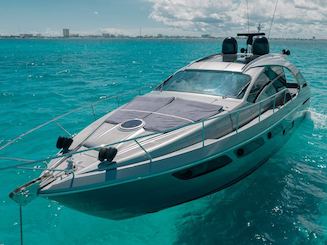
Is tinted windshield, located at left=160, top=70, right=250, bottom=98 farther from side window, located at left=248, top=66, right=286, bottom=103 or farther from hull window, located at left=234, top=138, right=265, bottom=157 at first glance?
hull window, located at left=234, top=138, right=265, bottom=157

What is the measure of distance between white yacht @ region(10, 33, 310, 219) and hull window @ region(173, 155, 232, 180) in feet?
0.07

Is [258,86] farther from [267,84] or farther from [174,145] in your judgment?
[174,145]

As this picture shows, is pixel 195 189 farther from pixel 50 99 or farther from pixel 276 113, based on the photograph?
pixel 50 99

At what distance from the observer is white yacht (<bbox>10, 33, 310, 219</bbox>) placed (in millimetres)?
5129

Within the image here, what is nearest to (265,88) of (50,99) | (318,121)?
(318,121)

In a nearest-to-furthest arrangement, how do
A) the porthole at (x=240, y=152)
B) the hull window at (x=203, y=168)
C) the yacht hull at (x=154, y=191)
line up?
the yacht hull at (x=154, y=191), the hull window at (x=203, y=168), the porthole at (x=240, y=152)

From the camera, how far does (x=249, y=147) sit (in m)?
6.71

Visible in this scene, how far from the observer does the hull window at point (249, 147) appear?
643cm

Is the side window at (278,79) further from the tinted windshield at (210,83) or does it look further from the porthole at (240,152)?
the porthole at (240,152)

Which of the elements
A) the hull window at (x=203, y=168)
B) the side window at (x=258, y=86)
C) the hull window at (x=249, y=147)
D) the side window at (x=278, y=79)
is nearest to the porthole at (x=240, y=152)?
the hull window at (x=249, y=147)

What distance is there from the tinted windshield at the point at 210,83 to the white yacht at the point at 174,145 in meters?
0.02

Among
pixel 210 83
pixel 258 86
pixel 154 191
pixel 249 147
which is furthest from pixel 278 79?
pixel 154 191

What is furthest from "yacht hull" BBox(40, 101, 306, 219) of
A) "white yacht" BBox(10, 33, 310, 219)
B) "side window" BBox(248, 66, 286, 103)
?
"side window" BBox(248, 66, 286, 103)

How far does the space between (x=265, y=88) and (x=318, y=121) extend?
6202 mm
